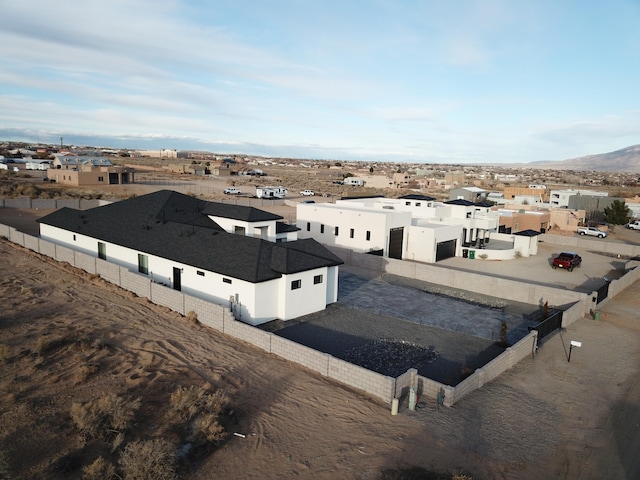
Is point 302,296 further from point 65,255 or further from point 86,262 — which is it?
point 65,255

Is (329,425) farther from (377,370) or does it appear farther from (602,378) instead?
(602,378)

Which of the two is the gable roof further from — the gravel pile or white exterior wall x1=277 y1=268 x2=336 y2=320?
the gravel pile

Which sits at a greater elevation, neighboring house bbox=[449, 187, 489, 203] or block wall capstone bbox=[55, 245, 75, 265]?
neighboring house bbox=[449, 187, 489, 203]

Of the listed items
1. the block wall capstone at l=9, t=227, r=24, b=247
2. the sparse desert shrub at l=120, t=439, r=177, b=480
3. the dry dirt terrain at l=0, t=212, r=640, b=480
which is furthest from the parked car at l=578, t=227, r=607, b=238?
the block wall capstone at l=9, t=227, r=24, b=247

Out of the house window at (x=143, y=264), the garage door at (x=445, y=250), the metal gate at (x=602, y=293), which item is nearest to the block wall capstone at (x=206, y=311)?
the house window at (x=143, y=264)

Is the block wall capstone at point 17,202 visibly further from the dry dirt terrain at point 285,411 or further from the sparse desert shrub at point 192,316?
the sparse desert shrub at point 192,316

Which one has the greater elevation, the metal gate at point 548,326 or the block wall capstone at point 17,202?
the block wall capstone at point 17,202

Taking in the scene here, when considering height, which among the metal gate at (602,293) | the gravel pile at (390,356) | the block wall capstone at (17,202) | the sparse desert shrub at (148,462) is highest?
the block wall capstone at (17,202)
